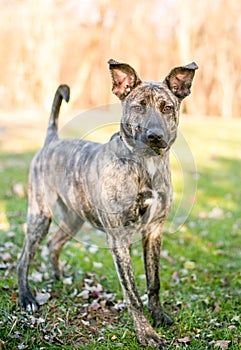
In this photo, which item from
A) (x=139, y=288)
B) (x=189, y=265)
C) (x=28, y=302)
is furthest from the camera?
(x=189, y=265)

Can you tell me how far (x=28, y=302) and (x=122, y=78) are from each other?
1929mm

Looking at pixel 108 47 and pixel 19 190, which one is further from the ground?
pixel 108 47

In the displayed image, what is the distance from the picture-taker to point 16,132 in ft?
52.5

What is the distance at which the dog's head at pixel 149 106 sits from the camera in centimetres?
303

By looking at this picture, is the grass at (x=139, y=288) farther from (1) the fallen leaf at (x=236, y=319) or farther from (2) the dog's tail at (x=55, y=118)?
(2) the dog's tail at (x=55, y=118)

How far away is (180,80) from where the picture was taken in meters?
3.37

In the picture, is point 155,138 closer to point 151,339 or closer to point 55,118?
point 151,339

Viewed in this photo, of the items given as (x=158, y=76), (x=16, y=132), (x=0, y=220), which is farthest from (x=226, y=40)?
(x=0, y=220)

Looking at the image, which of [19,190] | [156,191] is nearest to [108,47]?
[19,190]

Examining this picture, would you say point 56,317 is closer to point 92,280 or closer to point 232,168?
point 92,280

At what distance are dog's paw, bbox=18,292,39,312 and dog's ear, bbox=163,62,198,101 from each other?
1.99m

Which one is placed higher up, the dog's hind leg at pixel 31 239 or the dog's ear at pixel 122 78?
the dog's ear at pixel 122 78

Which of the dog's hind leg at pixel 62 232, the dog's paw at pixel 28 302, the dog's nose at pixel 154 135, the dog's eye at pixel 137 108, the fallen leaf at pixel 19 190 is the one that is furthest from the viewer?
the fallen leaf at pixel 19 190

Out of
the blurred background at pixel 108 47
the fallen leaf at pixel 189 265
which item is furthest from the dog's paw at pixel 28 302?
the blurred background at pixel 108 47
